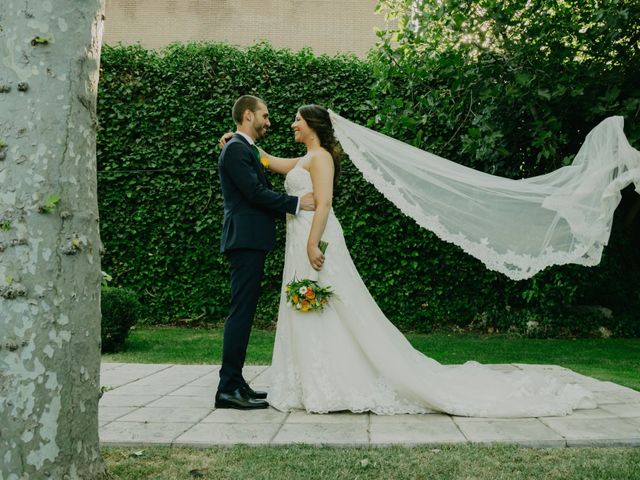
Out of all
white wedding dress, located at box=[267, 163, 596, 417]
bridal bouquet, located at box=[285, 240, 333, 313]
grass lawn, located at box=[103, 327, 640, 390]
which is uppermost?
bridal bouquet, located at box=[285, 240, 333, 313]

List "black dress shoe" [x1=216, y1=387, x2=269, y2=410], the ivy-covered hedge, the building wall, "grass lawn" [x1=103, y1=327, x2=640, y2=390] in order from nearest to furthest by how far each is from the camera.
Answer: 1. "black dress shoe" [x1=216, y1=387, x2=269, y2=410]
2. "grass lawn" [x1=103, y1=327, x2=640, y2=390]
3. the ivy-covered hedge
4. the building wall

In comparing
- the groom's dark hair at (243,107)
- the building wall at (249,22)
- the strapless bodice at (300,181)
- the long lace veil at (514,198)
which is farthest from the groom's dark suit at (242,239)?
the building wall at (249,22)

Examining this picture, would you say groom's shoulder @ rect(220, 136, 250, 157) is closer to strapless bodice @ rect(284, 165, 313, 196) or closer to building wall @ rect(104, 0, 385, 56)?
strapless bodice @ rect(284, 165, 313, 196)

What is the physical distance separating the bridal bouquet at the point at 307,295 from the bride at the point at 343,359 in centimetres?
6

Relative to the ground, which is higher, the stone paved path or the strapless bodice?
the strapless bodice

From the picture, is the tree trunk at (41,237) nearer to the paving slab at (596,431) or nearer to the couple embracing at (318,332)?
the couple embracing at (318,332)

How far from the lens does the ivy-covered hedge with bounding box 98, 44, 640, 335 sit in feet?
29.0

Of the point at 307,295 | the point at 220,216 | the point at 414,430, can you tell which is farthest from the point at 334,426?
the point at 220,216

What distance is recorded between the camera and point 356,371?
4.57 meters

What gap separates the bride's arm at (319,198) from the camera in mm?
4672

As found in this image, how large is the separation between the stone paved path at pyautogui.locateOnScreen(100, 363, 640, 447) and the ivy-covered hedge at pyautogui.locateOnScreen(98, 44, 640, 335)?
3.92 m

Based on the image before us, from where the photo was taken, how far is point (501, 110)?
6.98 metres

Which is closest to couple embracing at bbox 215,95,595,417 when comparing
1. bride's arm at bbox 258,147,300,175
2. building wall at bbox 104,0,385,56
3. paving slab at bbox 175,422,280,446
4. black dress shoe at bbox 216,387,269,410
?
black dress shoe at bbox 216,387,269,410

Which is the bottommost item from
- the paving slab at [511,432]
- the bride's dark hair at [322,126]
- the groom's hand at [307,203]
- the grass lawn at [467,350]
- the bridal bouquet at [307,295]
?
the grass lawn at [467,350]
